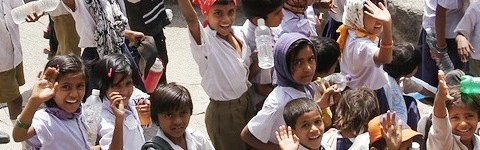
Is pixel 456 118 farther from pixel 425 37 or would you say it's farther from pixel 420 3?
pixel 420 3

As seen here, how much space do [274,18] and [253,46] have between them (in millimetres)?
197

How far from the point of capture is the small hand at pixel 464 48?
6.11m

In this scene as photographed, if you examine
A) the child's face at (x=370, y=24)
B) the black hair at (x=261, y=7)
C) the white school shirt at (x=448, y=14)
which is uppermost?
the black hair at (x=261, y=7)

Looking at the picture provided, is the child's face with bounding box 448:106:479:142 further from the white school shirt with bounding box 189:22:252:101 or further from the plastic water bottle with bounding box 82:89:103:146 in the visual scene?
the plastic water bottle with bounding box 82:89:103:146

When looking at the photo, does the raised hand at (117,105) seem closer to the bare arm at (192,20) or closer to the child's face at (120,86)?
the child's face at (120,86)

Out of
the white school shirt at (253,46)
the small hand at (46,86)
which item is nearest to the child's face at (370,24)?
the white school shirt at (253,46)

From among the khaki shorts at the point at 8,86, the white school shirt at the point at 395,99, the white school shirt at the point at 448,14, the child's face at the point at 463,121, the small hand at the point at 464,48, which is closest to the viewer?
the child's face at the point at 463,121

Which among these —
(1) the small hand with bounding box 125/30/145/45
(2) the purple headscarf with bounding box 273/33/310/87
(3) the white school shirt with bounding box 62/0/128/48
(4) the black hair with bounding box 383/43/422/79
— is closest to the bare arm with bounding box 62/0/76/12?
(3) the white school shirt with bounding box 62/0/128/48

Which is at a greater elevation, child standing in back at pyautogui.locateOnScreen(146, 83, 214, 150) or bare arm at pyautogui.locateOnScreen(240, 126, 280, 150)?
child standing in back at pyautogui.locateOnScreen(146, 83, 214, 150)

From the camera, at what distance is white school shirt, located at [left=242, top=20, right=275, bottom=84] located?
16.9 feet

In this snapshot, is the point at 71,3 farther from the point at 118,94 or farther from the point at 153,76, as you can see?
the point at 118,94

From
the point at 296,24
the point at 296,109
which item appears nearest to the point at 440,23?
the point at 296,24

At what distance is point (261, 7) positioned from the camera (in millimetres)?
5141

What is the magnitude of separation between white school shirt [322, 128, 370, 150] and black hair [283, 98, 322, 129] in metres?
0.17
